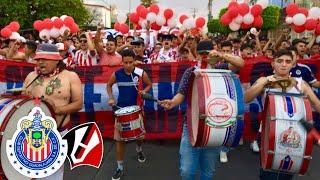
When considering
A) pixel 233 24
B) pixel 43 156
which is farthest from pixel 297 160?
pixel 233 24

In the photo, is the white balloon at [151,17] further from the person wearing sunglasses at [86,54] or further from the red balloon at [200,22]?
the person wearing sunglasses at [86,54]

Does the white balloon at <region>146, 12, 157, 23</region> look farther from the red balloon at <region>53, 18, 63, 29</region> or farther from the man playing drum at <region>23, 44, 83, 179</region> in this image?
the man playing drum at <region>23, 44, 83, 179</region>

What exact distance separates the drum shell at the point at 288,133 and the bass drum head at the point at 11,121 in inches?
73.6

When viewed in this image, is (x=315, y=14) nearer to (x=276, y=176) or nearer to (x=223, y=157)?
(x=223, y=157)

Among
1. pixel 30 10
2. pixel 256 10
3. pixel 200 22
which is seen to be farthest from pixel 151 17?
pixel 30 10

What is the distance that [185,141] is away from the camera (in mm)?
4504

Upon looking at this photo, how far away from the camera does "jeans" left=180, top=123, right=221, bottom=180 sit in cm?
445

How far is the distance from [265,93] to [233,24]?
23.1ft

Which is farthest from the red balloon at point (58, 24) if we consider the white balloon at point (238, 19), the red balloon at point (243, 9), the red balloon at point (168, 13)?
the red balloon at point (243, 9)

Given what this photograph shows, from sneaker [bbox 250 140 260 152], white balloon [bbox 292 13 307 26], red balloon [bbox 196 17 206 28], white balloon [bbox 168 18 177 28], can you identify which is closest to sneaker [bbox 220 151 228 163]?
sneaker [bbox 250 140 260 152]

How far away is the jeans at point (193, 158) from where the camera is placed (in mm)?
4449

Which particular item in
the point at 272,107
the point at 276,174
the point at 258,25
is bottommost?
the point at 276,174

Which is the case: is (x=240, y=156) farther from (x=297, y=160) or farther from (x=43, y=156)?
(x=43, y=156)

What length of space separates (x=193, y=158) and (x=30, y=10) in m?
38.2
